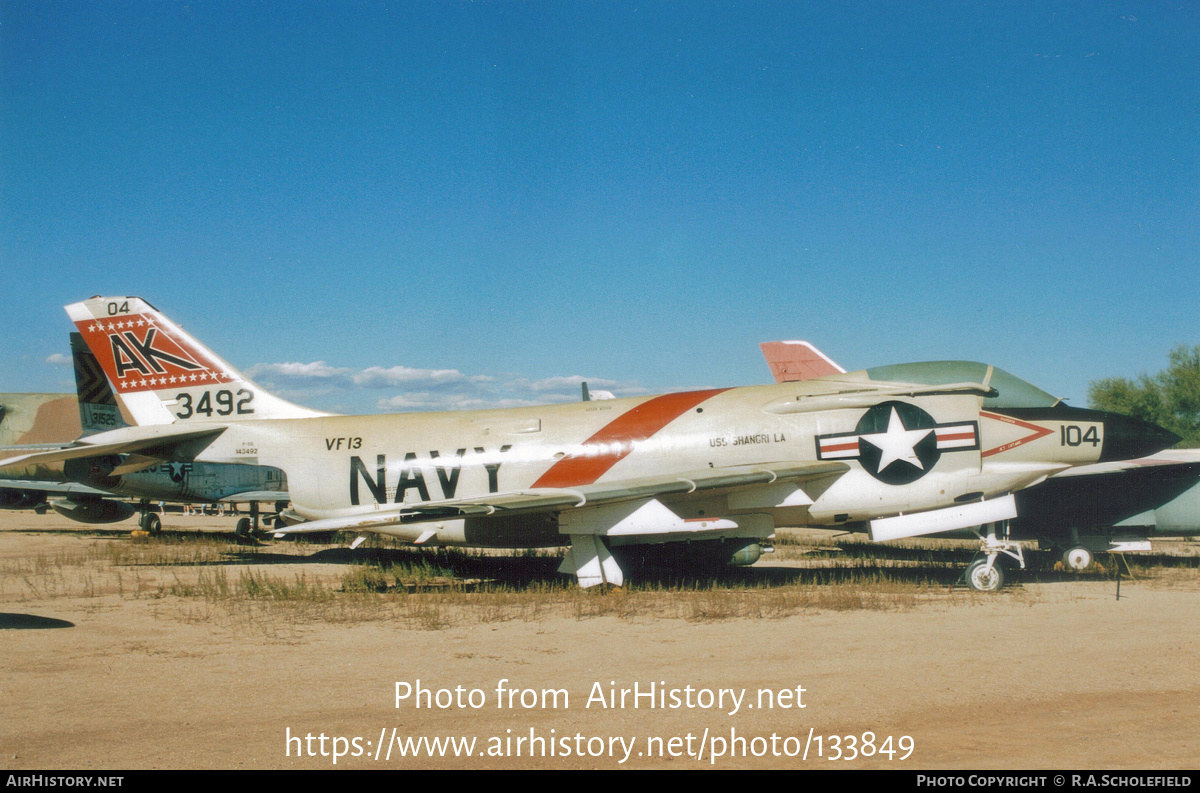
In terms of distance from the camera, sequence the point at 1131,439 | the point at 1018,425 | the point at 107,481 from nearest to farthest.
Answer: the point at 1131,439
the point at 1018,425
the point at 107,481

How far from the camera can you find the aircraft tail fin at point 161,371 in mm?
15039

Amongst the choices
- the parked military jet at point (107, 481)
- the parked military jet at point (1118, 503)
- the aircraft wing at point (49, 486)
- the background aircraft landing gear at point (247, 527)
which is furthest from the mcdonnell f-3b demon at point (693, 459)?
the aircraft wing at point (49, 486)

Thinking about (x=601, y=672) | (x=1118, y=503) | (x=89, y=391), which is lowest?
(x=601, y=672)

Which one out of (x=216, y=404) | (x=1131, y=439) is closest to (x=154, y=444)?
(x=216, y=404)

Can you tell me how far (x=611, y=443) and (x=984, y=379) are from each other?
5970 mm

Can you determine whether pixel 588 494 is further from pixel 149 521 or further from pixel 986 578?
pixel 149 521

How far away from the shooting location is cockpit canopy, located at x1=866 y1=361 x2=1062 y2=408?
12406 mm

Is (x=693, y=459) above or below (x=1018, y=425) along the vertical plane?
below

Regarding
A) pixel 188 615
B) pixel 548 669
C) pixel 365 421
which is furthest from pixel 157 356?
pixel 548 669

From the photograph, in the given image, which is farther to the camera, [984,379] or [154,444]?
[154,444]

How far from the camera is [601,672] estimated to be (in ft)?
23.9

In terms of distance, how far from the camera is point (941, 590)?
11945 mm

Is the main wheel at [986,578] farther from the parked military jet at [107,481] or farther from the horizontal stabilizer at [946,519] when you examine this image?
the parked military jet at [107,481]

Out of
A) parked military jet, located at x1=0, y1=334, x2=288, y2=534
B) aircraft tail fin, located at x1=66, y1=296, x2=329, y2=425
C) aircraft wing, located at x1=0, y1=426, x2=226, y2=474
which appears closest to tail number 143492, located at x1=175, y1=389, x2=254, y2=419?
aircraft tail fin, located at x1=66, y1=296, x2=329, y2=425
